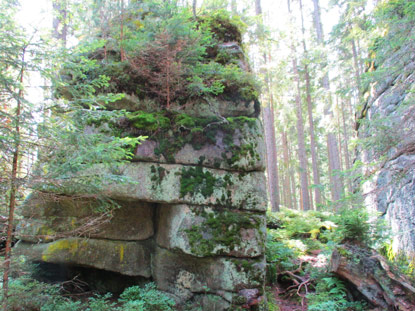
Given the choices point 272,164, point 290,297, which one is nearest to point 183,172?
point 290,297

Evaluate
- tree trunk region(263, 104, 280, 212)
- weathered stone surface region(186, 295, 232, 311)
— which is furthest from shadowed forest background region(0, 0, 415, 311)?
tree trunk region(263, 104, 280, 212)

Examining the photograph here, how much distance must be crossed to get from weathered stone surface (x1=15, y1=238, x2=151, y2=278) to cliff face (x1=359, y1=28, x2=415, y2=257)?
5.39 metres

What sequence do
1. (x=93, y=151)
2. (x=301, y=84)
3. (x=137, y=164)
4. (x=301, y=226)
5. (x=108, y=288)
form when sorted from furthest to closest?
(x=301, y=84), (x=301, y=226), (x=108, y=288), (x=137, y=164), (x=93, y=151)

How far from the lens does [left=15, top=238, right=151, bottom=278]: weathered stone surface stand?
602 centimetres

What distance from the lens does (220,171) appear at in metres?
6.38

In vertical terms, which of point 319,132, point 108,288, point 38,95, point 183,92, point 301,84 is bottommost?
point 108,288

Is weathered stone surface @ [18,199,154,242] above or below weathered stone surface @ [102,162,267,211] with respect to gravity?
below

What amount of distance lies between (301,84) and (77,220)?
14833 millimetres

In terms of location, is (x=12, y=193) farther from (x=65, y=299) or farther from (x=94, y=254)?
(x=94, y=254)

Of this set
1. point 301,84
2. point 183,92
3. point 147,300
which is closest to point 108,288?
point 147,300

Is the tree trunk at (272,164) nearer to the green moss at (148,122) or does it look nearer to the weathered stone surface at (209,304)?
the green moss at (148,122)

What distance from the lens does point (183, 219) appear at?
600 centimetres

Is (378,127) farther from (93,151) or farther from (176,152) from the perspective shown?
(93,151)

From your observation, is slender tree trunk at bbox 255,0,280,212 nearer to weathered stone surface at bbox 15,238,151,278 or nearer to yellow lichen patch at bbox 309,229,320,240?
yellow lichen patch at bbox 309,229,320,240
